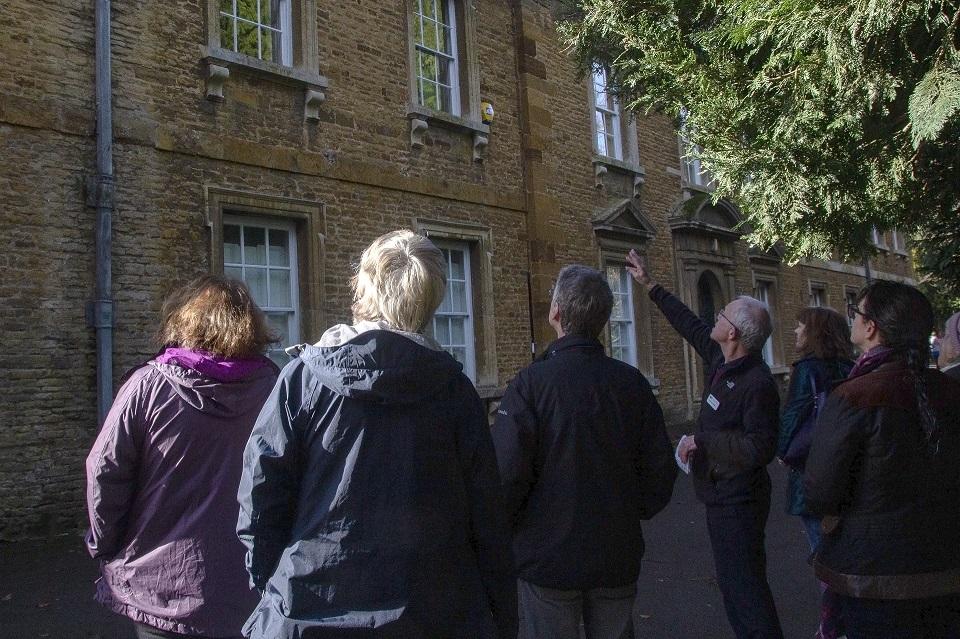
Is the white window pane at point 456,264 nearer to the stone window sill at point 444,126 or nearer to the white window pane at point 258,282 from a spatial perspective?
the stone window sill at point 444,126

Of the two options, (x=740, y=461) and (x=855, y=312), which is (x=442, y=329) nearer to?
(x=740, y=461)

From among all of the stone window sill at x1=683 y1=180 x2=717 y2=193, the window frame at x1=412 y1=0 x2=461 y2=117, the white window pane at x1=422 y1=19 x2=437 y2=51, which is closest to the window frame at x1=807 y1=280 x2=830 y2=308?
the stone window sill at x1=683 y1=180 x2=717 y2=193

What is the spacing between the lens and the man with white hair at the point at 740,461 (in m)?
3.93

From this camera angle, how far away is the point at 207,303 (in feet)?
9.53

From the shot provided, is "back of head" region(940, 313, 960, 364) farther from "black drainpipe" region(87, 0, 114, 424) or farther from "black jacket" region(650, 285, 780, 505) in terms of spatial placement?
"black drainpipe" region(87, 0, 114, 424)

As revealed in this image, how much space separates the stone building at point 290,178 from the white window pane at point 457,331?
0.04 meters

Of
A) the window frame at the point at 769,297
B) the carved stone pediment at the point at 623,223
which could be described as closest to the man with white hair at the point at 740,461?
the carved stone pediment at the point at 623,223

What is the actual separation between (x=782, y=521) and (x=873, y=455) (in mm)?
6278

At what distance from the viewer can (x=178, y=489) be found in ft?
8.98

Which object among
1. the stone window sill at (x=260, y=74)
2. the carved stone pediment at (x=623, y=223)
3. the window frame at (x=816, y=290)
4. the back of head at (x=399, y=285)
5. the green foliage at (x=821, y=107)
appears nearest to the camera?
the back of head at (x=399, y=285)

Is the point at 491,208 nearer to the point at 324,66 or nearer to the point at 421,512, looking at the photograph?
the point at 324,66

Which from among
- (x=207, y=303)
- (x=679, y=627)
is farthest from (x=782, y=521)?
(x=207, y=303)

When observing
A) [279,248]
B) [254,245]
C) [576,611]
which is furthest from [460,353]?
[576,611]

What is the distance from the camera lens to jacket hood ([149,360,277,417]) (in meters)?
2.77
